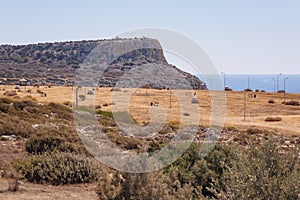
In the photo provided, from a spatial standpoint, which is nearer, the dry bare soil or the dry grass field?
the dry bare soil

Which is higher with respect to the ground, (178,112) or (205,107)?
(205,107)

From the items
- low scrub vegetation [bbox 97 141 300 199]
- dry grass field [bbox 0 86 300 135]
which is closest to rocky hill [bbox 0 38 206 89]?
dry grass field [bbox 0 86 300 135]

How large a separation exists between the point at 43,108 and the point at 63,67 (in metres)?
94.4

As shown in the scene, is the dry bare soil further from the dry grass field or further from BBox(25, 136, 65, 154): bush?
BBox(25, 136, 65, 154): bush

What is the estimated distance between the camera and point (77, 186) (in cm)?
1120

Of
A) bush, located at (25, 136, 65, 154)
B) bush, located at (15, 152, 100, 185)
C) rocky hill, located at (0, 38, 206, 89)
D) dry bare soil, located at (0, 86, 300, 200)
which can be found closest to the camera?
dry bare soil, located at (0, 86, 300, 200)

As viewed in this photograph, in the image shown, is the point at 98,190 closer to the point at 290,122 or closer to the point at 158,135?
the point at 158,135

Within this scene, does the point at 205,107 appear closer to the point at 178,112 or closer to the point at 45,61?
the point at 178,112

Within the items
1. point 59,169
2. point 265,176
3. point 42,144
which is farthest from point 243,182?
point 42,144

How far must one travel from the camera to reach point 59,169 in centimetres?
1159

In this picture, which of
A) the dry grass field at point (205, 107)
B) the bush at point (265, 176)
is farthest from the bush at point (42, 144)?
the dry grass field at point (205, 107)

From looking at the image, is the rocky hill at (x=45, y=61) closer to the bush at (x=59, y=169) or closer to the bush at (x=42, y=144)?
the bush at (x=42, y=144)

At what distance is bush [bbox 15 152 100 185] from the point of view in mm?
11438

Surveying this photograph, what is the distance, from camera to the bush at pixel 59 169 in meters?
11.4
